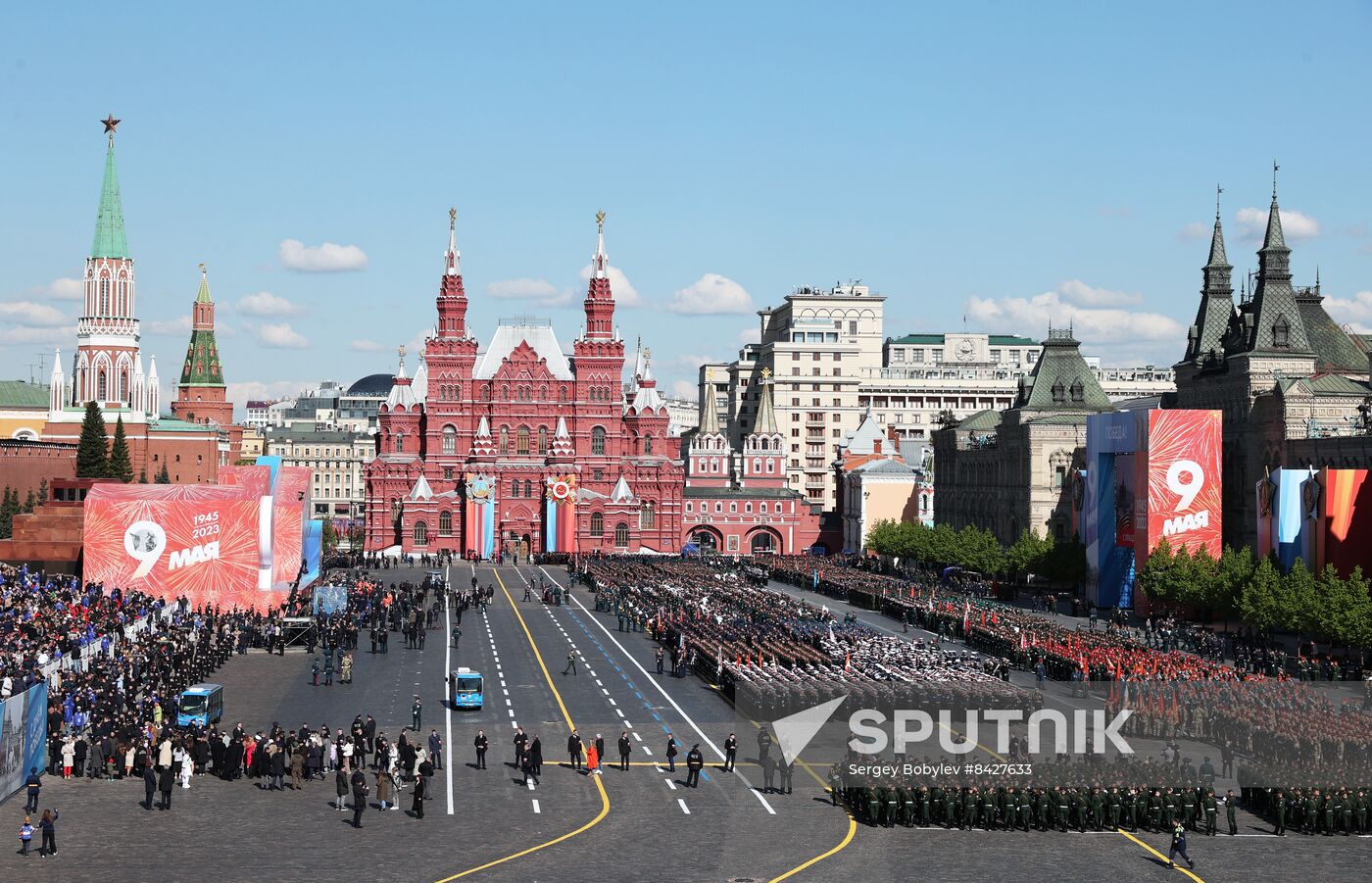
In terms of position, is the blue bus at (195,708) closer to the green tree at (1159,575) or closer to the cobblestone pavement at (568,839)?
the cobblestone pavement at (568,839)

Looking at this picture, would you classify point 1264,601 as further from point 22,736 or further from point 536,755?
point 22,736

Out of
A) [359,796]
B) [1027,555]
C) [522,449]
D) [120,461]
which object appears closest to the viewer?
[359,796]

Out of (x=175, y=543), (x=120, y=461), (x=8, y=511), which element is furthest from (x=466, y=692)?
(x=120, y=461)

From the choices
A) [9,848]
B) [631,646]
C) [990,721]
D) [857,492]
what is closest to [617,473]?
[857,492]

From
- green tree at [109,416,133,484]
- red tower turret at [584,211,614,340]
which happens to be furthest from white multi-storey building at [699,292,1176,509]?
green tree at [109,416,133,484]

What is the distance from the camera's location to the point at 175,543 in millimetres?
67250

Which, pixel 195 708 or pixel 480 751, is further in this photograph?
pixel 195 708

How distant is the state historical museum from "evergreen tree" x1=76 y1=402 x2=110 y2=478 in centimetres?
2881

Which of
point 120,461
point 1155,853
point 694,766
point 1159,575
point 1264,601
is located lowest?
point 1155,853

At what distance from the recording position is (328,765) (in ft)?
129

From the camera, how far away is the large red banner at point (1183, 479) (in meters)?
78.3

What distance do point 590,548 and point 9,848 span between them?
100 m

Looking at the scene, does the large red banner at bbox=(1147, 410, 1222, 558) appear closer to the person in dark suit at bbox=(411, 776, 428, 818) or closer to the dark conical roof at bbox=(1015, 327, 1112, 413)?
the dark conical roof at bbox=(1015, 327, 1112, 413)

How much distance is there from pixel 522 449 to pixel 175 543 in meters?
68.1
